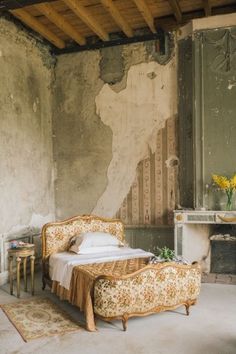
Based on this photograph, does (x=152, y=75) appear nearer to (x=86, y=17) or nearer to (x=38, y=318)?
(x=86, y=17)

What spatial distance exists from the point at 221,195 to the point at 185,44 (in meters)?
2.35

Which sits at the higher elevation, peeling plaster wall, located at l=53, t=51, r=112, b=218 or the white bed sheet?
peeling plaster wall, located at l=53, t=51, r=112, b=218

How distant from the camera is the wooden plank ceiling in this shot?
500 centimetres

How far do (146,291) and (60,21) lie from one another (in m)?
3.96

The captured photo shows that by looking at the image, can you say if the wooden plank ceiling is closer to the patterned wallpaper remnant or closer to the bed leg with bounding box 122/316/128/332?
the patterned wallpaper remnant

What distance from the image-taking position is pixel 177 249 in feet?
17.4

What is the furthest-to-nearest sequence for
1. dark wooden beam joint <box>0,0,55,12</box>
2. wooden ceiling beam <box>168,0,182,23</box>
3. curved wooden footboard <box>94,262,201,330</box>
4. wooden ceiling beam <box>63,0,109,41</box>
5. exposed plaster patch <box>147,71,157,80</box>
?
exposed plaster patch <box>147,71,157,80</box> → wooden ceiling beam <box>168,0,182,23</box> → wooden ceiling beam <box>63,0,109,41</box> → dark wooden beam joint <box>0,0,55,12</box> → curved wooden footboard <box>94,262,201,330</box>

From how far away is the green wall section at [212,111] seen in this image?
17.4ft

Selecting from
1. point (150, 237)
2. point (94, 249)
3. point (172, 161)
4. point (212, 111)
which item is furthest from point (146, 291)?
point (212, 111)

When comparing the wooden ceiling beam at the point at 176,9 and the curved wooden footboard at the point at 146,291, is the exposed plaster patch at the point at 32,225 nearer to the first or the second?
the curved wooden footboard at the point at 146,291

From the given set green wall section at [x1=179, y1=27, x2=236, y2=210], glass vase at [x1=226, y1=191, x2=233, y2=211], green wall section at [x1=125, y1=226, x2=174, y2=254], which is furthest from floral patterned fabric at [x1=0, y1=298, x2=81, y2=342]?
glass vase at [x1=226, y1=191, x2=233, y2=211]

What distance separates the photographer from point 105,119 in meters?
6.16

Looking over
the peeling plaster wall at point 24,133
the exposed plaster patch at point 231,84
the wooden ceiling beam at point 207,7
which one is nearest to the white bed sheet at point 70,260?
the peeling plaster wall at point 24,133

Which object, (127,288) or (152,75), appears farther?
(152,75)
